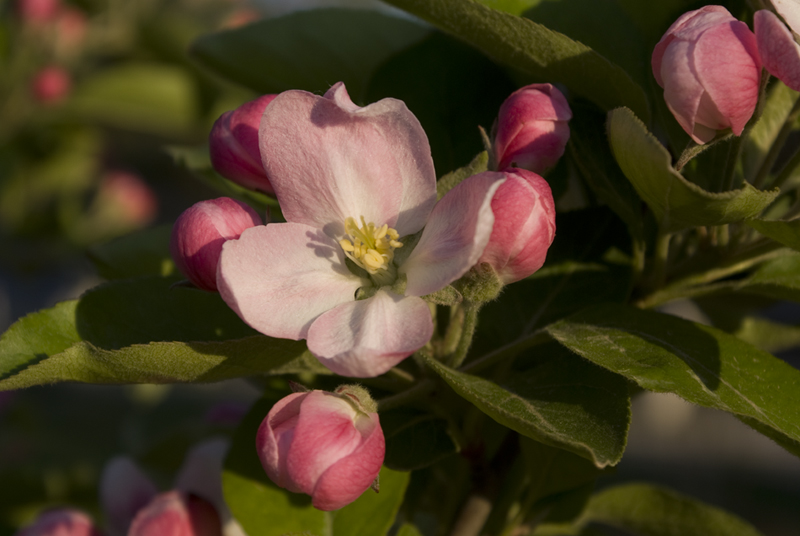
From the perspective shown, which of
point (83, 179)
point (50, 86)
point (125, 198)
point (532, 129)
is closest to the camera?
point (532, 129)

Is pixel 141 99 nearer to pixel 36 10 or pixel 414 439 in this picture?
pixel 36 10

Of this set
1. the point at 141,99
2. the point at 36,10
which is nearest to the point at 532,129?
the point at 141,99

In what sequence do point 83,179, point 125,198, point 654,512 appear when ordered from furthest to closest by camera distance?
point 125,198
point 83,179
point 654,512

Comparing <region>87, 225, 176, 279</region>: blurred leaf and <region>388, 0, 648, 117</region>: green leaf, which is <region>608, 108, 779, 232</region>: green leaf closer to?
<region>388, 0, 648, 117</region>: green leaf

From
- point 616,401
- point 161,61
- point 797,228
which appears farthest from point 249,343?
point 161,61

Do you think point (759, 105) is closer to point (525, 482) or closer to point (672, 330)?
point (672, 330)

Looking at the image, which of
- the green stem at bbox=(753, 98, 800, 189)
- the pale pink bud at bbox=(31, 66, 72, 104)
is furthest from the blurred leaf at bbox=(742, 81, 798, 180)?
the pale pink bud at bbox=(31, 66, 72, 104)
